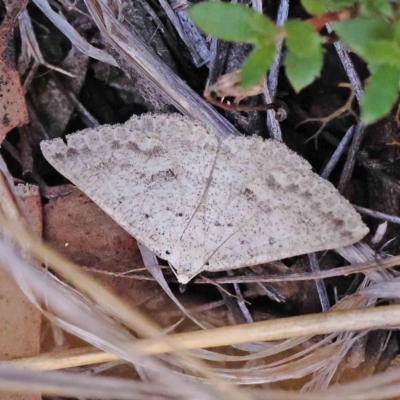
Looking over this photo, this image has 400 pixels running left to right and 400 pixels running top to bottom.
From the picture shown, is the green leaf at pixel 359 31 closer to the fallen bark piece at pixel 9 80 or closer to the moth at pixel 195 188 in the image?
the moth at pixel 195 188

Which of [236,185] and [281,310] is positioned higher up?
[236,185]

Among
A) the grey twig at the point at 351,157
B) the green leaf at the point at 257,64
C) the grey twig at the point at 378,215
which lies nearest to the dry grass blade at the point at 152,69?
the grey twig at the point at 351,157

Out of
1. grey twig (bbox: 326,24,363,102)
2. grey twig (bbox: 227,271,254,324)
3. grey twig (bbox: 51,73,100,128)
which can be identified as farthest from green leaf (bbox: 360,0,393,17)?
grey twig (bbox: 51,73,100,128)

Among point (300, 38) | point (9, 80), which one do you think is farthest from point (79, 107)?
point (300, 38)

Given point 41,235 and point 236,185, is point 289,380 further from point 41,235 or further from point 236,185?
point 41,235

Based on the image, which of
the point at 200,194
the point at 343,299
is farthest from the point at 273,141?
the point at 343,299

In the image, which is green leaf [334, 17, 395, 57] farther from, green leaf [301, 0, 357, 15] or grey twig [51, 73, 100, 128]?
grey twig [51, 73, 100, 128]
